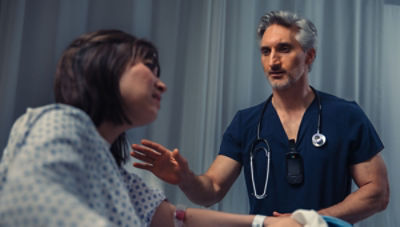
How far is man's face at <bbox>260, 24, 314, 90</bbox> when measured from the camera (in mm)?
1807

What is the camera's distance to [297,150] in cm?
171

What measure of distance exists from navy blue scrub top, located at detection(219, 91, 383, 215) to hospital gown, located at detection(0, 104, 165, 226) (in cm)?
99

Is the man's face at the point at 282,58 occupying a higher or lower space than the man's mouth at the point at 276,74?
higher

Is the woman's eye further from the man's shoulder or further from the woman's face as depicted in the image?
the man's shoulder

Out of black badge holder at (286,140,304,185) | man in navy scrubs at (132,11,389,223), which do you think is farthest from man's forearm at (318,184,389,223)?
black badge holder at (286,140,304,185)

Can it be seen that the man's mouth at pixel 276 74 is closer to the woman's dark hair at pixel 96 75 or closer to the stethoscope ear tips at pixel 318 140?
the stethoscope ear tips at pixel 318 140

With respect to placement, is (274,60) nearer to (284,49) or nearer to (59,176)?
(284,49)

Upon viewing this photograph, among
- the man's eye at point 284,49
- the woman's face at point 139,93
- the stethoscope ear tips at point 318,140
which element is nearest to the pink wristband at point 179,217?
the woman's face at point 139,93

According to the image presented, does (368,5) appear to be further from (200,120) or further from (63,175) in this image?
(63,175)

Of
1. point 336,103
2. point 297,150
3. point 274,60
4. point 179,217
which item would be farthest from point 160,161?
point 336,103

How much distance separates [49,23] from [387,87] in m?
1.86

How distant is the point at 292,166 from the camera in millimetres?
1672

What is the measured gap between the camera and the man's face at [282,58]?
181 cm

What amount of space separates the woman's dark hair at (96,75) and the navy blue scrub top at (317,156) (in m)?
0.94
